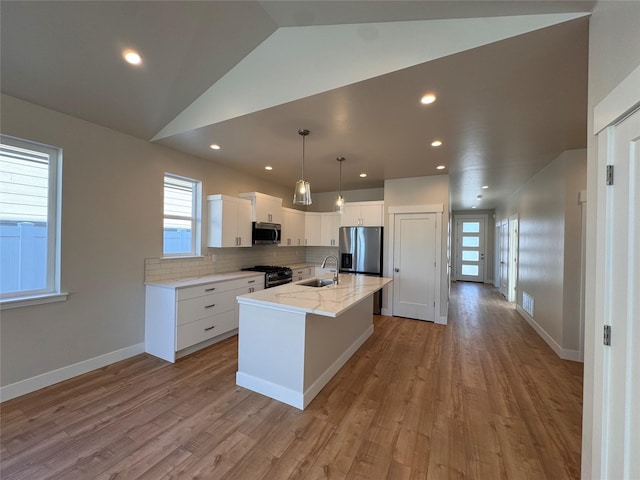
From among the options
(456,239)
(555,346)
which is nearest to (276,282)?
(555,346)

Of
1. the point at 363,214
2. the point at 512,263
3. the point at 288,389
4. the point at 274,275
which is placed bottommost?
the point at 288,389

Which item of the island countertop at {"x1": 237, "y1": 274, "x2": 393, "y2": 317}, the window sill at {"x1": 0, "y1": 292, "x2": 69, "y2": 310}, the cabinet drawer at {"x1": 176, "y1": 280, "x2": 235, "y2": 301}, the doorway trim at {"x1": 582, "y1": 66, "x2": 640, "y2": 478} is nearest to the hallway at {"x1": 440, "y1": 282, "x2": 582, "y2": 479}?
the doorway trim at {"x1": 582, "y1": 66, "x2": 640, "y2": 478}

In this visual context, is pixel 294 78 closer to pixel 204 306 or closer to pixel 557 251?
pixel 204 306

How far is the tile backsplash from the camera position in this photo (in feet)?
11.4

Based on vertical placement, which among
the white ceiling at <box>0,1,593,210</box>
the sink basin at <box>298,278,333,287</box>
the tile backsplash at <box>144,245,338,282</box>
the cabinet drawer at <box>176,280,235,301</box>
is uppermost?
the white ceiling at <box>0,1,593,210</box>

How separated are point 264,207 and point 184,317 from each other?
2.25 metres

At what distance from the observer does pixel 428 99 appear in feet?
7.25

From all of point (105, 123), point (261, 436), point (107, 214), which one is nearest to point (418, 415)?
point (261, 436)

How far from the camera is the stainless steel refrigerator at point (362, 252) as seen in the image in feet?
16.4

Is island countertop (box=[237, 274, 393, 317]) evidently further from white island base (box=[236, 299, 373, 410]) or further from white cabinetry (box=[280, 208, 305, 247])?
white cabinetry (box=[280, 208, 305, 247])

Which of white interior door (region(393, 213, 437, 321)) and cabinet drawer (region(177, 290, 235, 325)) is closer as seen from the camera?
cabinet drawer (region(177, 290, 235, 325))

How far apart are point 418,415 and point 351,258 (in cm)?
325

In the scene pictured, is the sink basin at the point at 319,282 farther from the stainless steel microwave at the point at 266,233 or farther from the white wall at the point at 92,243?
the white wall at the point at 92,243

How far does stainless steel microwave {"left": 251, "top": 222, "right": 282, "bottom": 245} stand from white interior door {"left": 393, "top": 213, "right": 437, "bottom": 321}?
87.1 inches
